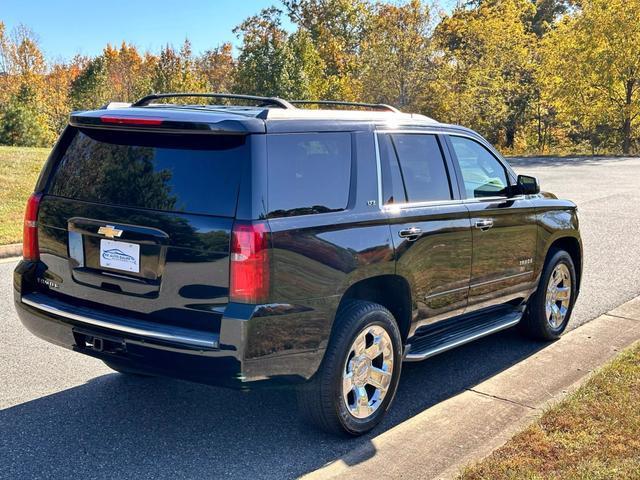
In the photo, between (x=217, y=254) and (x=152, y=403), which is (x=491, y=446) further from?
(x=152, y=403)

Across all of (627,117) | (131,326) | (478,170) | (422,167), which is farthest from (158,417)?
(627,117)

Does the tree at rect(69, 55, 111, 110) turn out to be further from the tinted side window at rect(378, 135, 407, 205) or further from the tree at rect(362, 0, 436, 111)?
the tinted side window at rect(378, 135, 407, 205)

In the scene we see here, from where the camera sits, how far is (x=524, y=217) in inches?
215

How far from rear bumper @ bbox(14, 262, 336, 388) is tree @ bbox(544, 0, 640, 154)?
3154 centimetres

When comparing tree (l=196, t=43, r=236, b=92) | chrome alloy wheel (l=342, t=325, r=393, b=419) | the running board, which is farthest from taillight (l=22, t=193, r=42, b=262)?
tree (l=196, t=43, r=236, b=92)

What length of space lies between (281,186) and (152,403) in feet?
6.10

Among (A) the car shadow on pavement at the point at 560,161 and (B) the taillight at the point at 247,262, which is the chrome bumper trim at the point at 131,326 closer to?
(B) the taillight at the point at 247,262

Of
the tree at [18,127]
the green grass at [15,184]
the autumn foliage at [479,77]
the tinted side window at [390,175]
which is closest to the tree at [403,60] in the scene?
the autumn foliage at [479,77]

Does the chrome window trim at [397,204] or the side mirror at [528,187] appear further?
the side mirror at [528,187]

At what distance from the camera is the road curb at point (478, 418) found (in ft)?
11.8

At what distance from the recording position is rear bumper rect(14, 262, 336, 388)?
3373mm

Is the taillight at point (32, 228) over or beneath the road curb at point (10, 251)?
over

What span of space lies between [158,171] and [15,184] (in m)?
10.8

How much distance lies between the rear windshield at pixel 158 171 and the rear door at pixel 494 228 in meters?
2.11
